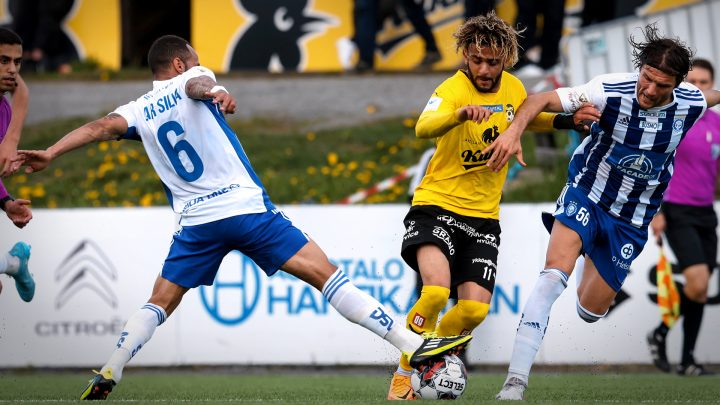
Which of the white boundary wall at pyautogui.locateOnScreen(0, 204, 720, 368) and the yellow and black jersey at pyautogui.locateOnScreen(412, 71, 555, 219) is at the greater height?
the yellow and black jersey at pyautogui.locateOnScreen(412, 71, 555, 219)

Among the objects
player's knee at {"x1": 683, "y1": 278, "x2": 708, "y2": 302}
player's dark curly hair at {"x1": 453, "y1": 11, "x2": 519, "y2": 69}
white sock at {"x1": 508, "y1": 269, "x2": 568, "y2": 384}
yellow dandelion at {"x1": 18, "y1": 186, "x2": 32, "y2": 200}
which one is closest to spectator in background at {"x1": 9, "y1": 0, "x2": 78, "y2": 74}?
yellow dandelion at {"x1": 18, "y1": 186, "x2": 32, "y2": 200}

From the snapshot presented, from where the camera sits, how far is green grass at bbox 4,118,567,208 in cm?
1468

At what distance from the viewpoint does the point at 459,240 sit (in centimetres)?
804

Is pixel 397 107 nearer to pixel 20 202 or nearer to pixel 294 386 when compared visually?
pixel 294 386

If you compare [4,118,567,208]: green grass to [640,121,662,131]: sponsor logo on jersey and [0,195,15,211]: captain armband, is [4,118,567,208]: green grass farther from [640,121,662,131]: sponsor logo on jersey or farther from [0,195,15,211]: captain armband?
[640,121,662,131]: sponsor logo on jersey

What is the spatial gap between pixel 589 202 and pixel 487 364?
403cm

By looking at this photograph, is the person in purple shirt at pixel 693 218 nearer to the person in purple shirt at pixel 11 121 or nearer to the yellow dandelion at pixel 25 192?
the person in purple shirt at pixel 11 121

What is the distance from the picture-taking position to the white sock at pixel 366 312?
7391 millimetres

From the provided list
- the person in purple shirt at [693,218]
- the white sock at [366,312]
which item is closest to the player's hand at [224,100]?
the white sock at [366,312]

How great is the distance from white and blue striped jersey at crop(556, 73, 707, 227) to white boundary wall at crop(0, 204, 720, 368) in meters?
3.59

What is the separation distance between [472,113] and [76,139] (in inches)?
90.5

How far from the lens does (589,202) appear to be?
8000mm

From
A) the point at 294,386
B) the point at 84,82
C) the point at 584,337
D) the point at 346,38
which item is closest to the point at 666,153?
the point at 294,386

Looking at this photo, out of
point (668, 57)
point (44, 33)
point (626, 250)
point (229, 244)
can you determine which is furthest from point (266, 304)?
point (44, 33)
